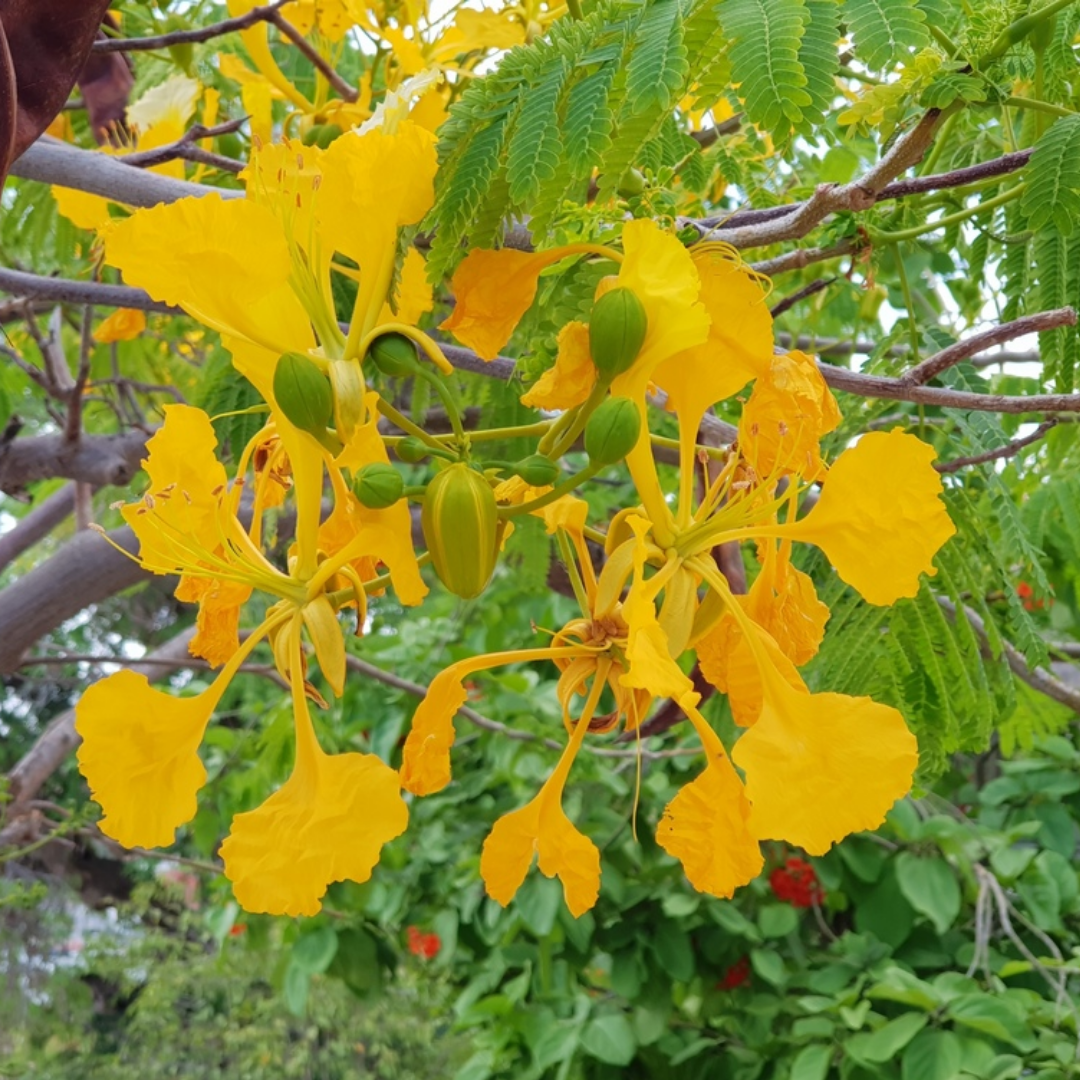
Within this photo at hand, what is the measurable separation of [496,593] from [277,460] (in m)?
2.03

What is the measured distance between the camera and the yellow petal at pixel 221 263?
0.56 metres

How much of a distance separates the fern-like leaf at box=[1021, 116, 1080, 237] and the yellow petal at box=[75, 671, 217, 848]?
20.5 inches

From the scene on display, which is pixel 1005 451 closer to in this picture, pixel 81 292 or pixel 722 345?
pixel 722 345

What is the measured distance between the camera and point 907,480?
1.96ft

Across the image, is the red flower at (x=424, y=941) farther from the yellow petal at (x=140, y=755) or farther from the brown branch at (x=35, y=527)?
the yellow petal at (x=140, y=755)

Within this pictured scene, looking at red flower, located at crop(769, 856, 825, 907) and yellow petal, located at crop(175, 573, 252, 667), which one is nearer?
yellow petal, located at crop(175, 573, 252, 667)

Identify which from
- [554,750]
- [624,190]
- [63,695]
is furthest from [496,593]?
[63,695]

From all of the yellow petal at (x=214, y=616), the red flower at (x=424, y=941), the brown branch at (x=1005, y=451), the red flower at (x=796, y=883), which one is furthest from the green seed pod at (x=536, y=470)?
the red flower at (x=424, y=941)

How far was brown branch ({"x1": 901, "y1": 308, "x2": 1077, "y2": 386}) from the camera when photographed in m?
0.67

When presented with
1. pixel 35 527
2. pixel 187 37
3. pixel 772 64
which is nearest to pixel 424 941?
pixel 35 527

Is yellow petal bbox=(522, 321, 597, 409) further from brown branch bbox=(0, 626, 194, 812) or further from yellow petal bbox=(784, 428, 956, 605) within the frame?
brown branch bbox=(0, 626, 194, 812)

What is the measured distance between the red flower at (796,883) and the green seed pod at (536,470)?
2.08 m

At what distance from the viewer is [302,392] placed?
54 cm

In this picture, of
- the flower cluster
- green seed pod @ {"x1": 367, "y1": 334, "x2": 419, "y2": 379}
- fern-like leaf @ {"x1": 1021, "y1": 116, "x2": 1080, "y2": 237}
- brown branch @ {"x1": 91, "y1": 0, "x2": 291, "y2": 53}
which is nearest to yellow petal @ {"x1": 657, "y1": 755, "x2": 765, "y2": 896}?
the flower cluster
